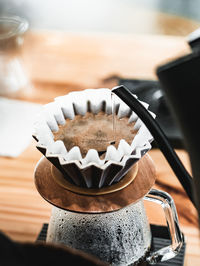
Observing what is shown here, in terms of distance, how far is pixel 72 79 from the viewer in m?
1.00

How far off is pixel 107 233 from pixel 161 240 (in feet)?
0.49

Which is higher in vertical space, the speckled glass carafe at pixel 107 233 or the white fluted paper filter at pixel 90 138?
the white fluted paper filter at pixel 90 138

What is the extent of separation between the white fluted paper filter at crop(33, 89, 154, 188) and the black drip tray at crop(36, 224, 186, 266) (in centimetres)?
15

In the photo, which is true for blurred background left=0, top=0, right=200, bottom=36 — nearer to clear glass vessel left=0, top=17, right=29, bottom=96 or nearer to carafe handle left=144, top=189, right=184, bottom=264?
clear glass vessel left=0, top=17, right=29, bottom=96

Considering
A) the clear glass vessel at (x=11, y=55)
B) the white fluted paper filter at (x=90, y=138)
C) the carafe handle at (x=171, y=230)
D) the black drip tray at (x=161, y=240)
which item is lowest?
the black drip tray at (x=161, y=240)

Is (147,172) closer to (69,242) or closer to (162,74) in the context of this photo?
(69,242)

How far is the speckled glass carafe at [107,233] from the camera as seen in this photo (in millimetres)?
441

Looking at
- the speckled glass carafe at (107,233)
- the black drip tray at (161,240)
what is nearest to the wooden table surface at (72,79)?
the black drip tray at (161,240)

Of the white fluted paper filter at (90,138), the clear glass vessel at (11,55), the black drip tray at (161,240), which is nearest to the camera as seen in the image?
the white fluted paper filter at (90,138)

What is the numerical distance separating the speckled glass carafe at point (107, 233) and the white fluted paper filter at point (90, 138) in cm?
4

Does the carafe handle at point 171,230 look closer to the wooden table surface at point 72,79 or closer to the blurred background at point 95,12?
the wooden table surface at point 72,79

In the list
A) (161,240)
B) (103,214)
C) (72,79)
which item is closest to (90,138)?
(103,214)

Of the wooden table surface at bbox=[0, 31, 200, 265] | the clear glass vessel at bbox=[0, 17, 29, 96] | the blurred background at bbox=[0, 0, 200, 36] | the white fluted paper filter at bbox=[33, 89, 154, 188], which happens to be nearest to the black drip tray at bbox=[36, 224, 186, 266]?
the wooden table surface at bbox=[0, 31, 200, 265]

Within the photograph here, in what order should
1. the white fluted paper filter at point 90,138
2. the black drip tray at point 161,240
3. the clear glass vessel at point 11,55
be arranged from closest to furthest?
the white fluted paper filter at point 90,138
the black drip tray at point 161,240
the clear glass vessel at point 11,55
